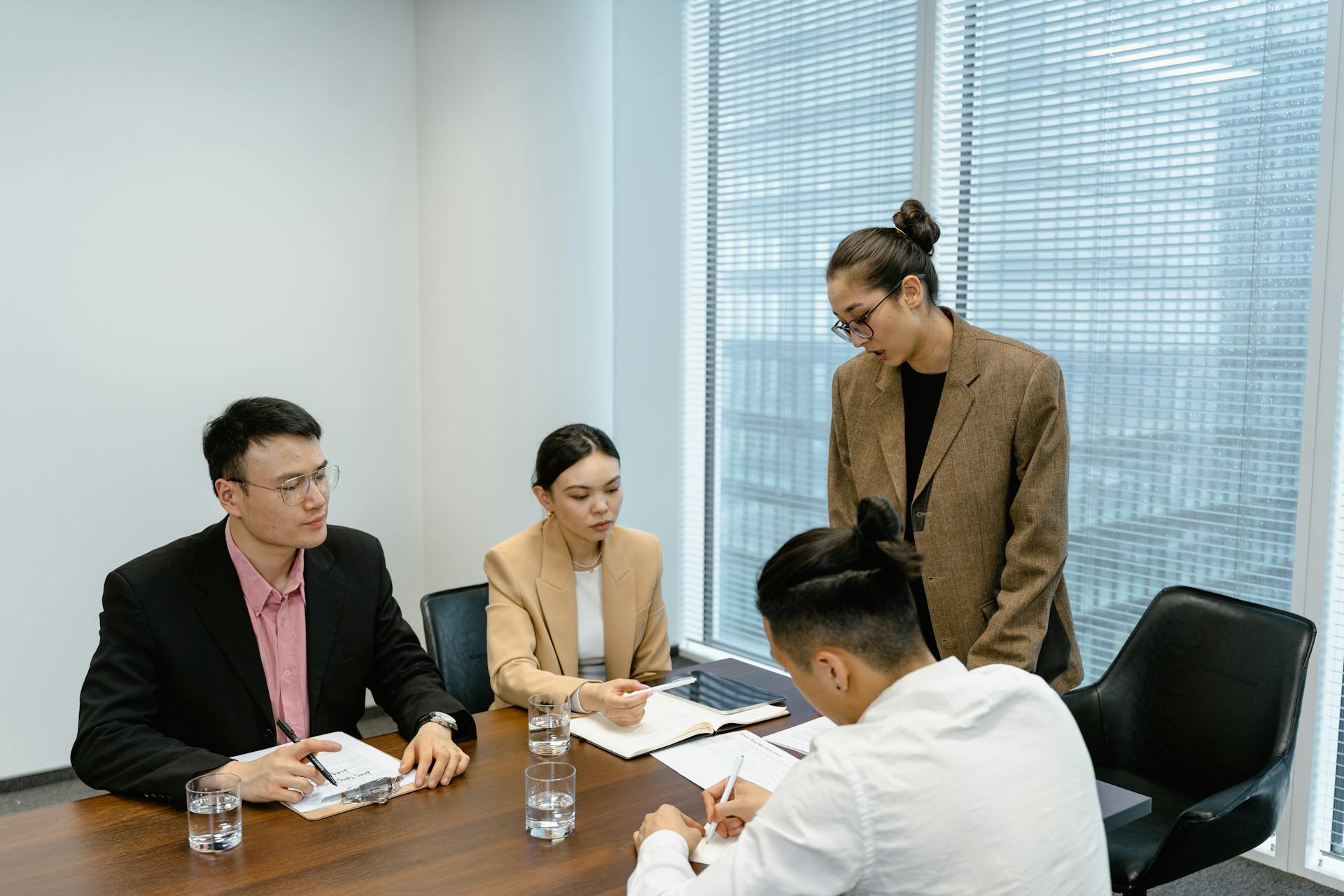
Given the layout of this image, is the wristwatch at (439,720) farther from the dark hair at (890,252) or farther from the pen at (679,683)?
the dark hair at (890,252)

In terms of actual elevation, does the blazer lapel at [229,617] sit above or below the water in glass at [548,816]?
above

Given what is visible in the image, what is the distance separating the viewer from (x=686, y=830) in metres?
1.74

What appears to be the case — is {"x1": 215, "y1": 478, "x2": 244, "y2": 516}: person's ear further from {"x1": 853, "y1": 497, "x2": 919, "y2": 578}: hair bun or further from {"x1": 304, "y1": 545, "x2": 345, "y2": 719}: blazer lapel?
{"x1": 853, "y1": 497, "x2": 919, "y2": 578}: hair bun

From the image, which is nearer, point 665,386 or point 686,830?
point 686,830

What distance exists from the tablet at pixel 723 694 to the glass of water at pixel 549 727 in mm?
388

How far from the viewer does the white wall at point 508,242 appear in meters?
4.62

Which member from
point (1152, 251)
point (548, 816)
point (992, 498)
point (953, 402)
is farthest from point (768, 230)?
point (548, 816)

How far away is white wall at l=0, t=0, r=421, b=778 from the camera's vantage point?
13.0 ft

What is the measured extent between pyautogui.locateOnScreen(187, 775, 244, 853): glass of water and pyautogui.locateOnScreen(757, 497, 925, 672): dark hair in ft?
3.19

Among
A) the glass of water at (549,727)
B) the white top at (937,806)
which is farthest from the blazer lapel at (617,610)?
the white top at (937,806)

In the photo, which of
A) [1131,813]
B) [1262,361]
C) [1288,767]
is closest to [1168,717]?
[1288,767]

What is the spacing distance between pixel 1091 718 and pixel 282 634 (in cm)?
208

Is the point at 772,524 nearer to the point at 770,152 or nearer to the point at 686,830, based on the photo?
the point at 770,152

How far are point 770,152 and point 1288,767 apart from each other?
3.29 meters
